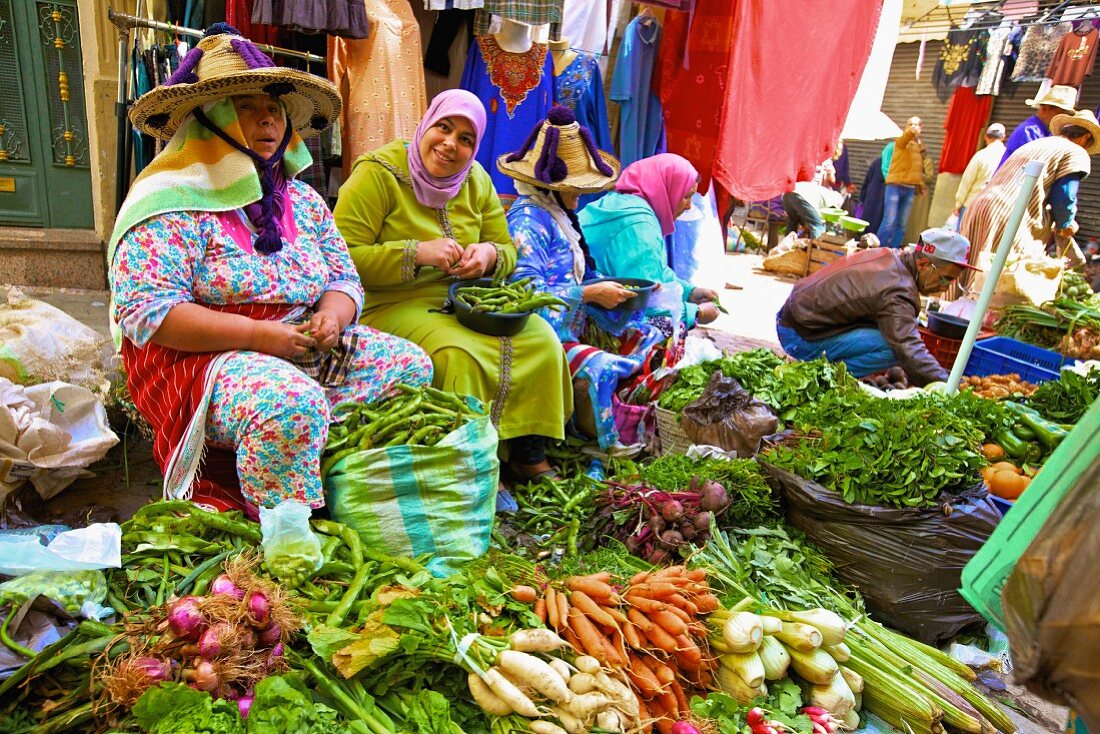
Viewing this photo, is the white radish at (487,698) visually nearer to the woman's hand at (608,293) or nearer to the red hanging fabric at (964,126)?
the woman's hand at (608,293)

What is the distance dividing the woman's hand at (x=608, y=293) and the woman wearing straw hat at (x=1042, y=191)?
5.53 meters

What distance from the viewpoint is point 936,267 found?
4691mm

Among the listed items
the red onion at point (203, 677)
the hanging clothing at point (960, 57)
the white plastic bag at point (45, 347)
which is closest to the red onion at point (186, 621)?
the red onion at point (203, 677)

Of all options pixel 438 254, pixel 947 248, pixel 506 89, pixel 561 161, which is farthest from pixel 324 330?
pixel 947 248

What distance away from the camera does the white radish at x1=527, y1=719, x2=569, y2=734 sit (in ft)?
5.92

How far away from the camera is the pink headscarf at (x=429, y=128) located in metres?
3.33

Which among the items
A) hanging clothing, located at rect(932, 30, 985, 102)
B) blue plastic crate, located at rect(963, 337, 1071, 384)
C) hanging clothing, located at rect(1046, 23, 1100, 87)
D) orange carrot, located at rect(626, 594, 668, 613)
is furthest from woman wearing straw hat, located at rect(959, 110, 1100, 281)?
orange carrot, located at rect(626, 594, 668, 613)

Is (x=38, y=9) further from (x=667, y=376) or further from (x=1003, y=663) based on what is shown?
(x=1003, y=663)

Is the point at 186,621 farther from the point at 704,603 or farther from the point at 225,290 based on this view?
the point at 704,603

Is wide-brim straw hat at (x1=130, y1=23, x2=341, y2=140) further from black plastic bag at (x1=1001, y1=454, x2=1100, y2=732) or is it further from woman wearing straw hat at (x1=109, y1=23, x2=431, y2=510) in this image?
black plastic bag at (x1=1001, y1=454, x2=1100, y2=732)

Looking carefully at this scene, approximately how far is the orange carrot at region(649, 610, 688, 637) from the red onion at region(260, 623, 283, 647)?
1032 mm

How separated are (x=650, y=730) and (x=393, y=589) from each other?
0.78 meters

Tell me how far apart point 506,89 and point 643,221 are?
5.44 feet

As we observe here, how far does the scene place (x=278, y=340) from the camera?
2.57 meters
